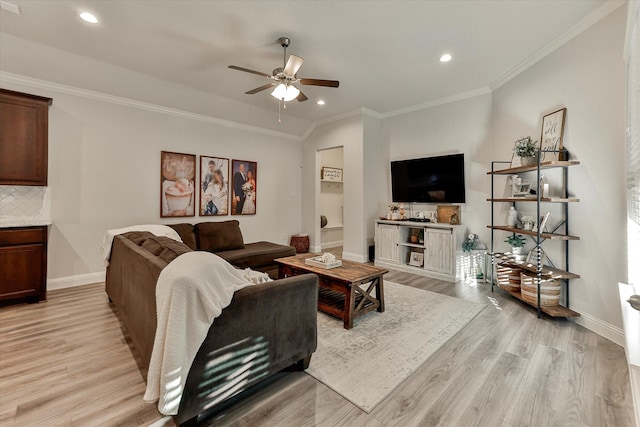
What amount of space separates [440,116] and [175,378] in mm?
5220

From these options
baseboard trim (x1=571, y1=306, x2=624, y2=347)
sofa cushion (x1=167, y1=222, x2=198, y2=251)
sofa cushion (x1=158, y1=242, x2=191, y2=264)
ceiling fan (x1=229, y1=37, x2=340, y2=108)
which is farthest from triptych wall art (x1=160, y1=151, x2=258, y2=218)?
baseboard trim (x1=571, y1=306, x2=624, y2=347)

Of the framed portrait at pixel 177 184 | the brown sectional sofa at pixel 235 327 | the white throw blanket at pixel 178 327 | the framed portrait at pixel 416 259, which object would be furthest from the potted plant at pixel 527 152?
the framed portrait at pixel 177 184

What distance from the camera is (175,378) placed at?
4.23 feet

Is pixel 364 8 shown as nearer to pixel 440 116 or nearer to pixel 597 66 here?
pixel 597 66

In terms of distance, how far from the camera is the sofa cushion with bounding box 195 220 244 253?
4250 millimetres

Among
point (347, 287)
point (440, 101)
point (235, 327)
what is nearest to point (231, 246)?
point (347, 287)

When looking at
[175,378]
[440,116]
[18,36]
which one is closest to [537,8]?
[440,116]

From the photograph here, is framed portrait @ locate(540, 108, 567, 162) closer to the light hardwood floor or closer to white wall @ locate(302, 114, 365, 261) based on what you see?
the light hardwood floor

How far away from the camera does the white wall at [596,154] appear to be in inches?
95.9

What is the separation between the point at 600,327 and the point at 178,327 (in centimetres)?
354

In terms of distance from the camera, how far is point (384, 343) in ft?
7.82

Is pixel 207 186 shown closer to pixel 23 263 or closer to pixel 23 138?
pixel 23 138

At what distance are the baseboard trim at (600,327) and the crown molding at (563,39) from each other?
2853mm

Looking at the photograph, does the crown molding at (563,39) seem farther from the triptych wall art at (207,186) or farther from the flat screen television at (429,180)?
the triptych wall art at (207,186)
